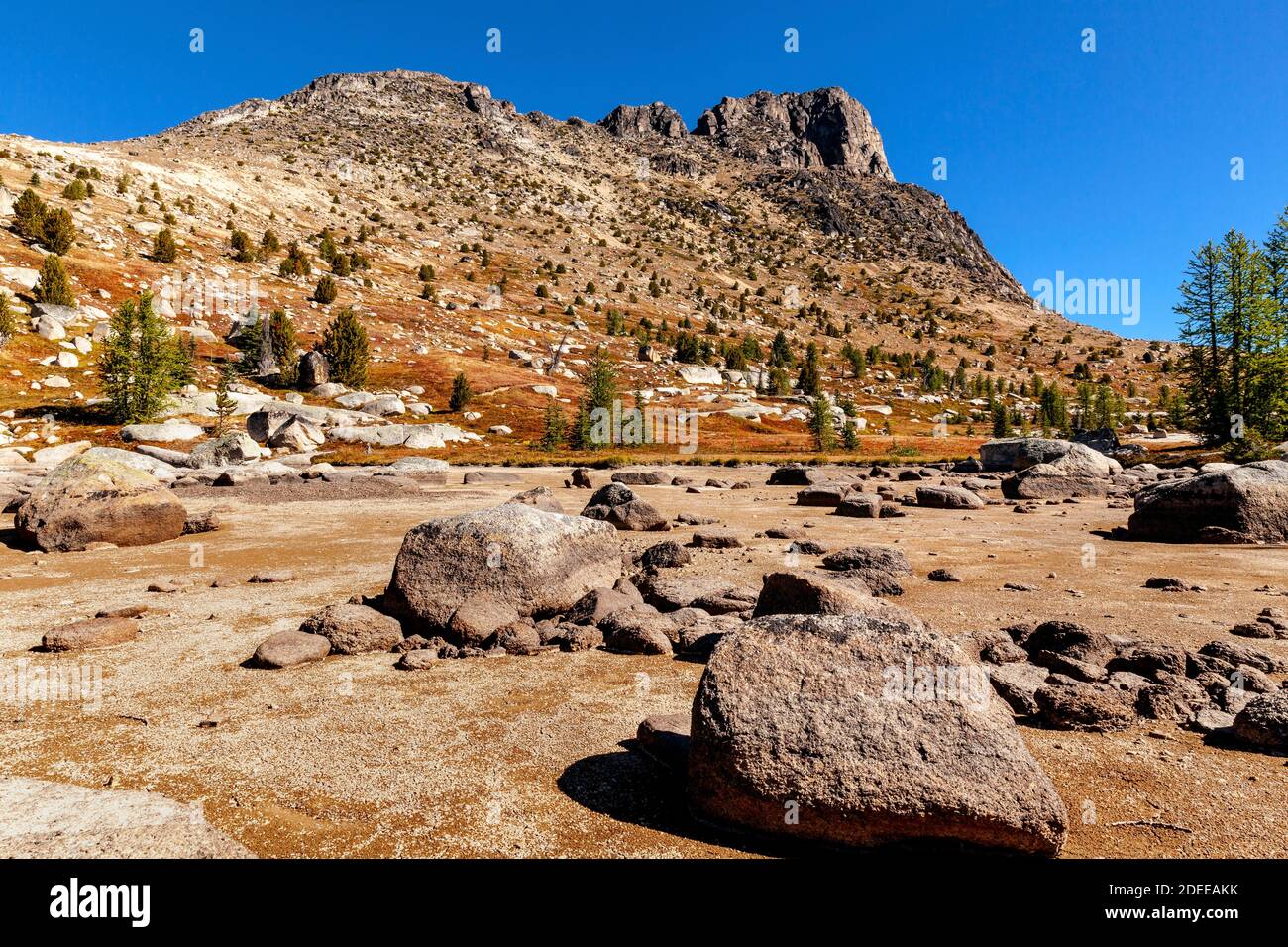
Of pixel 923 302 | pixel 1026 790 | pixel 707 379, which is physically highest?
pixel 923 302

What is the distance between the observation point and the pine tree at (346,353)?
5722 cm

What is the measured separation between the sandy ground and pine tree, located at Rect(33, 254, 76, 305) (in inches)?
2077

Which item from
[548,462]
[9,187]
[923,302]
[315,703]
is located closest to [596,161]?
[923,302]

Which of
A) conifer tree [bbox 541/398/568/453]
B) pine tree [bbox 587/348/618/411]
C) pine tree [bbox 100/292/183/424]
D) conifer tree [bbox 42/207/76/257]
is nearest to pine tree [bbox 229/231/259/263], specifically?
conifer tree [bbox 42/207/76/257]

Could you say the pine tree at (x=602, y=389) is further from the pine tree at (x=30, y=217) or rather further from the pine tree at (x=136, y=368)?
the pine tree at (x=30, y=217)

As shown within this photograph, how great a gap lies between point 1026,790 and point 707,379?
83741 mm

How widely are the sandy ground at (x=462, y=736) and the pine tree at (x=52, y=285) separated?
52.8 metres

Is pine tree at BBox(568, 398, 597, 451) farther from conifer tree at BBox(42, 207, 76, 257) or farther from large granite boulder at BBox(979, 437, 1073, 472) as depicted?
conifer tree at BBox(42, 207, 76, 257)

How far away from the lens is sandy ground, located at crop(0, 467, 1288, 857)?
3746 millimetres

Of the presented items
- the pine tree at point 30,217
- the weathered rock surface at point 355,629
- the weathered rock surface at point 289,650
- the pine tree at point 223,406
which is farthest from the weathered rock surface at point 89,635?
the pine tree at point 30,217

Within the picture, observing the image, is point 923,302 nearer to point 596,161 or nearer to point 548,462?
point 596,161

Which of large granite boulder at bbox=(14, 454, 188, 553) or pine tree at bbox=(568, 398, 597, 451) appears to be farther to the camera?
pine tree at bbox=(568, 398, 597, 451)

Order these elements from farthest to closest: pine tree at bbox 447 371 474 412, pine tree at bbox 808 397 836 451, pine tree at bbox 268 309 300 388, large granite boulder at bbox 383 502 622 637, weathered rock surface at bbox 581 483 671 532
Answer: pine tree at bbox 808 397 836 451
pine tree at bbox 447 371 474 412
pine tree at bbox 268 309 300 388
weathered rock surface at bbox 581 483 671 532
large granite boulder at bbox 383 502 622 637
